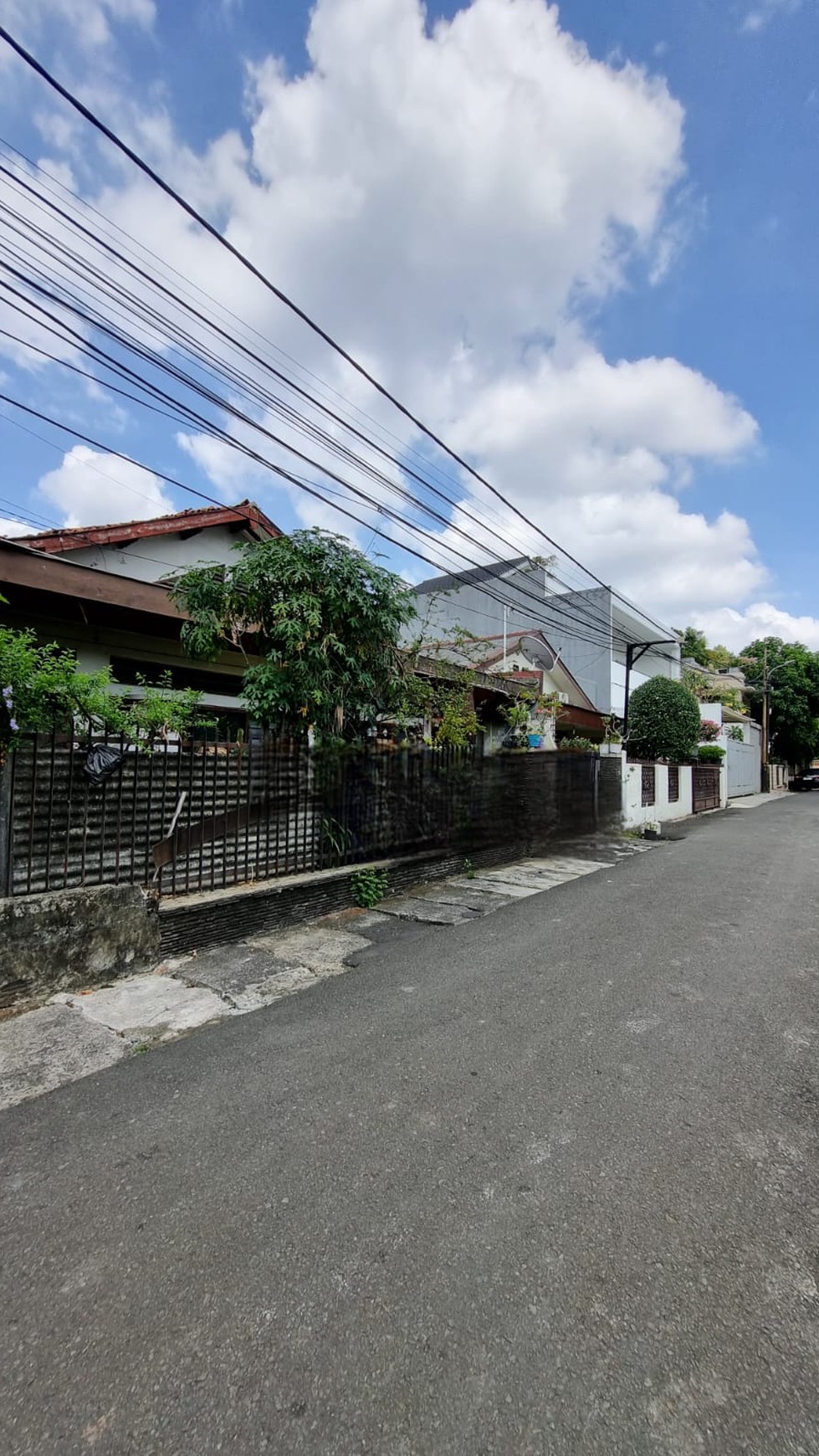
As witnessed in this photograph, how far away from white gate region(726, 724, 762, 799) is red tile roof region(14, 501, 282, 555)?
67.8 feet

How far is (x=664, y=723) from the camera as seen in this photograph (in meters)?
18.2

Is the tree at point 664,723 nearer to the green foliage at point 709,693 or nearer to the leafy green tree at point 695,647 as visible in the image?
the green foliage at point 709,693

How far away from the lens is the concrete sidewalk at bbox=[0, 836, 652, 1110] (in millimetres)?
3277

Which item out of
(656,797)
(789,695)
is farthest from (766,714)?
(656,797)

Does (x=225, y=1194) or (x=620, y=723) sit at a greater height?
(x=620, y=723)

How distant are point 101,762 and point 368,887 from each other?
2.98 metres

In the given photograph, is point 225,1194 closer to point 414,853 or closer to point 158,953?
point 158,953

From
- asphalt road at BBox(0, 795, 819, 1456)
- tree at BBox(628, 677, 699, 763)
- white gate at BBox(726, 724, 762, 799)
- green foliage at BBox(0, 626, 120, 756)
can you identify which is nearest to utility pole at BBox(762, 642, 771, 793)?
white gate at BBox(726, 724, 762, 799)

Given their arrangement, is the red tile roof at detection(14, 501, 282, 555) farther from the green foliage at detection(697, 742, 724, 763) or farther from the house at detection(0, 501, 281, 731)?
the green foliage at detection(697, 742, 724, 763)

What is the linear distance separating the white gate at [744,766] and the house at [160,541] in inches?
819

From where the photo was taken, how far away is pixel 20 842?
4.20 meters

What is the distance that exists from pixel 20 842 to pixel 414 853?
14.0 ft

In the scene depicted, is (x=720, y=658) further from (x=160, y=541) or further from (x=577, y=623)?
(x=160, y=541)

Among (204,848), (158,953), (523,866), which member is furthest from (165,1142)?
(523,866)
